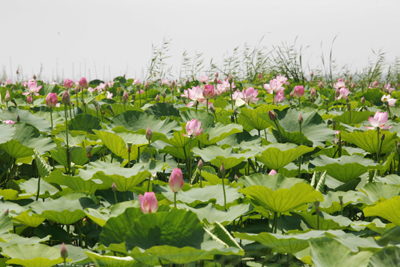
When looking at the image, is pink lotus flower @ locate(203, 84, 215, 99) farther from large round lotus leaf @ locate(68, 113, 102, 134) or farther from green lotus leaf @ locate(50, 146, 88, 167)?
green lotus leaf @ locate(50, 146, 88, 167)

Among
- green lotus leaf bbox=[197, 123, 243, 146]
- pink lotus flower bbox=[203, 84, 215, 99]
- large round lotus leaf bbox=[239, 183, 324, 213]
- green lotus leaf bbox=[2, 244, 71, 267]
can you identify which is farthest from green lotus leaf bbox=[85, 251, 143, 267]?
pink lotus flower bbox=[203, 84, 215, 99]

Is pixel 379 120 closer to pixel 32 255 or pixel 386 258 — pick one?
pixel 386 258

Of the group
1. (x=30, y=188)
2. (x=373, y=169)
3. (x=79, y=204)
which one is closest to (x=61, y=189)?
(x=30, y=188)

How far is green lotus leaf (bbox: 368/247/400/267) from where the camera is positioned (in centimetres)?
73

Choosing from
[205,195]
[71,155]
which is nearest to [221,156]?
[205,195]

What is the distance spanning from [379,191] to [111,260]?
911 mm

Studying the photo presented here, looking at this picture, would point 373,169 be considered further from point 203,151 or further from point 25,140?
point 25,140

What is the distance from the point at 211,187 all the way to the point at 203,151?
0.94 ft

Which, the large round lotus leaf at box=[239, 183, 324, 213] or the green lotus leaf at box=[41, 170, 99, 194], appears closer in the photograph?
the large round lotus leaf at box=[239, 183, 324, 213]

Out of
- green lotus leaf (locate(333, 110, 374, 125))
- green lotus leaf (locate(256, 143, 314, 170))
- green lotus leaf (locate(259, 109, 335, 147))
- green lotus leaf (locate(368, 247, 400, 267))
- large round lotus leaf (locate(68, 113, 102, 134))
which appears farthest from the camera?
green lotus leaf (locate(333, 110, 374, 125))

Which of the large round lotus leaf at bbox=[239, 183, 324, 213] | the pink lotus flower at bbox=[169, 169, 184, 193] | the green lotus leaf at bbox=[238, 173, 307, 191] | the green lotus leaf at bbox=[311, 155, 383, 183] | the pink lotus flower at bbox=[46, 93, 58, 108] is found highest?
the pink lotus flower at bbox=[46, 93, 58, 108]

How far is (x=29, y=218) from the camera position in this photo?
114cm

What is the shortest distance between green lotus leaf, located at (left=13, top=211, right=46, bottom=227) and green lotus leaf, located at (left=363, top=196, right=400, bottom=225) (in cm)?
96

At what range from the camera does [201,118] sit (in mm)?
2064
